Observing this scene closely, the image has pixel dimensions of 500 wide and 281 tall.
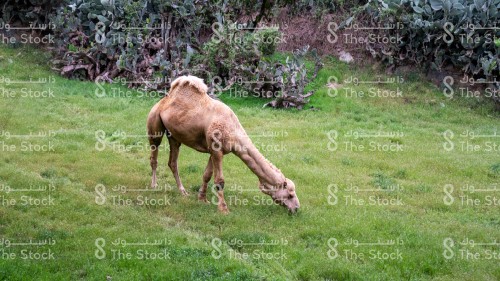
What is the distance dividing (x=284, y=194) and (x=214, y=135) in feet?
6.43

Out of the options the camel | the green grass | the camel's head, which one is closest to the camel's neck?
the camel

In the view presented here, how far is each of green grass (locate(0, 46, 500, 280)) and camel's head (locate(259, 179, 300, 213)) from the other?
0.27 m

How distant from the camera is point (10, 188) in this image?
13.3m

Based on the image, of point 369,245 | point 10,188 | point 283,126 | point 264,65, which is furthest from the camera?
point 264,65

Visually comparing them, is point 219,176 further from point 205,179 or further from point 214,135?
point 214,135

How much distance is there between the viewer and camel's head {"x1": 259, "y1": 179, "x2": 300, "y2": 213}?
12.9 meters

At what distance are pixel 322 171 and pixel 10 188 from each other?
7.65 metres

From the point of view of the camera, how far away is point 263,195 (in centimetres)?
1426

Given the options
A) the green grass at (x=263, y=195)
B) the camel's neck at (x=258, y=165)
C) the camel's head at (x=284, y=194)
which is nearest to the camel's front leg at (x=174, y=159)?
the green grass at (x=263, y=195)

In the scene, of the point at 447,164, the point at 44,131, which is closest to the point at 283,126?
the point at 447,164

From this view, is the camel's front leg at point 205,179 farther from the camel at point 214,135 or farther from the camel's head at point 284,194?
the camel's head at point 284,194

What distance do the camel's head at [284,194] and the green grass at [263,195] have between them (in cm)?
27

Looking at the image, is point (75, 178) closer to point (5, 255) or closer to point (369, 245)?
point (5, 255)

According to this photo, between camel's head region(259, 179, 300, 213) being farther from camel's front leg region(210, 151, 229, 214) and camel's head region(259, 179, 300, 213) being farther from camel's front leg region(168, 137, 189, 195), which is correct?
camel's front leg region(168, 137, 189, 195)
